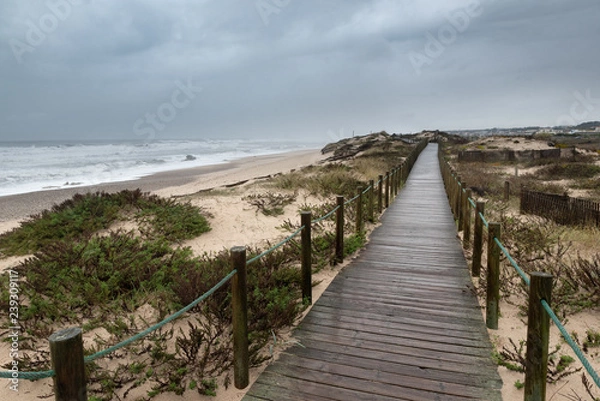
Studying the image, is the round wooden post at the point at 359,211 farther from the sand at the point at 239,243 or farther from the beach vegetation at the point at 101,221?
the beach vegetation at the point at 101,221

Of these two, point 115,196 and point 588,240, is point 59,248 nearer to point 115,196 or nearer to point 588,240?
point 115,196

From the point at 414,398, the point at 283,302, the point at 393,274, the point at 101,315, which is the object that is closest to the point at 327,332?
the point at 283,302

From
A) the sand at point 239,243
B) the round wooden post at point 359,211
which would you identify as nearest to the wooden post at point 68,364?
the sand at point 239,243

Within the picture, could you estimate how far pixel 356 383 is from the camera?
10.8 feet

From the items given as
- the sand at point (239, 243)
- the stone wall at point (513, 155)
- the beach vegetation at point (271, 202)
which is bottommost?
the sand at point (239, 243)

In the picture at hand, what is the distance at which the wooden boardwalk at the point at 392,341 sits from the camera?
3221 millimetres

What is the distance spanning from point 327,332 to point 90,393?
2294 mm

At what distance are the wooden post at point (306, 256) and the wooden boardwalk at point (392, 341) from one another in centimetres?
20

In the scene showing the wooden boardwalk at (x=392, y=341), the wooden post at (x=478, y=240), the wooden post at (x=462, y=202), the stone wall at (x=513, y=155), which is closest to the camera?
the wooden boardwalk at (x=392, y=341)

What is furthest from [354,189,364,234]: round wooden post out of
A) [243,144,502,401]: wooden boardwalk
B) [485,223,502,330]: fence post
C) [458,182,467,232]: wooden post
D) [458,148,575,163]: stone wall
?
[458,148,575,163]: stone wall

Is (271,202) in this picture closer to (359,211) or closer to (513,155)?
(359,211)

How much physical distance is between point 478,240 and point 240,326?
378 centimetres

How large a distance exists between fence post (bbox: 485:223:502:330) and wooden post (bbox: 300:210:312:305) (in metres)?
2.07

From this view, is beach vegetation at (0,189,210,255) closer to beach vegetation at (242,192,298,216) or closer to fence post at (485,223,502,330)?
beach vegetation at (242,192,298,216)
